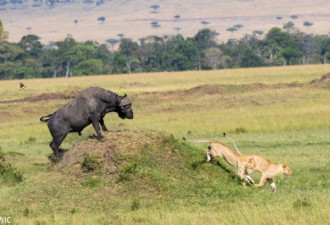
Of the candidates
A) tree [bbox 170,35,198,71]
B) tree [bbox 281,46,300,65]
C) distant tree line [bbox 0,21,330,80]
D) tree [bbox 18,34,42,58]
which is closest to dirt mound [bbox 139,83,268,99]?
distant tree line [bbox 0,21,330,80]

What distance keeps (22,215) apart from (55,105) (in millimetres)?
30204

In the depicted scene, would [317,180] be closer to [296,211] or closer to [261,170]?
[261,170]

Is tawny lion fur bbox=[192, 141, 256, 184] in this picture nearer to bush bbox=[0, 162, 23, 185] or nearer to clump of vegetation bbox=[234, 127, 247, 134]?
bush bbox=[0, 162, 23, 185]

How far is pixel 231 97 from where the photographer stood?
41.2 m

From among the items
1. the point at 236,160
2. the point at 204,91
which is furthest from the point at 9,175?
the point at 204,91

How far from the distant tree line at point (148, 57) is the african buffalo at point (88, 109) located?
69976mm

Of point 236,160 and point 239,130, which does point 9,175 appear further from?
point 239,130

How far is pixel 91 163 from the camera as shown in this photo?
1367 cm

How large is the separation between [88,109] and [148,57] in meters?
81.0

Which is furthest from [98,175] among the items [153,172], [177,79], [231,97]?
Result: [177,79]

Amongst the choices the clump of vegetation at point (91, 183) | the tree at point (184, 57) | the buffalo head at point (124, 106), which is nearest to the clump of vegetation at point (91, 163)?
the clump of vegetation at point (91, 183)

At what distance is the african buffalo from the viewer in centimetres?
1491

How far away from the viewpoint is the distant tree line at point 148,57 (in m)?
89.2

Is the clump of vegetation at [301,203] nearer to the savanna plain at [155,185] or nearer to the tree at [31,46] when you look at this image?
the savanna plain at [155,185]
